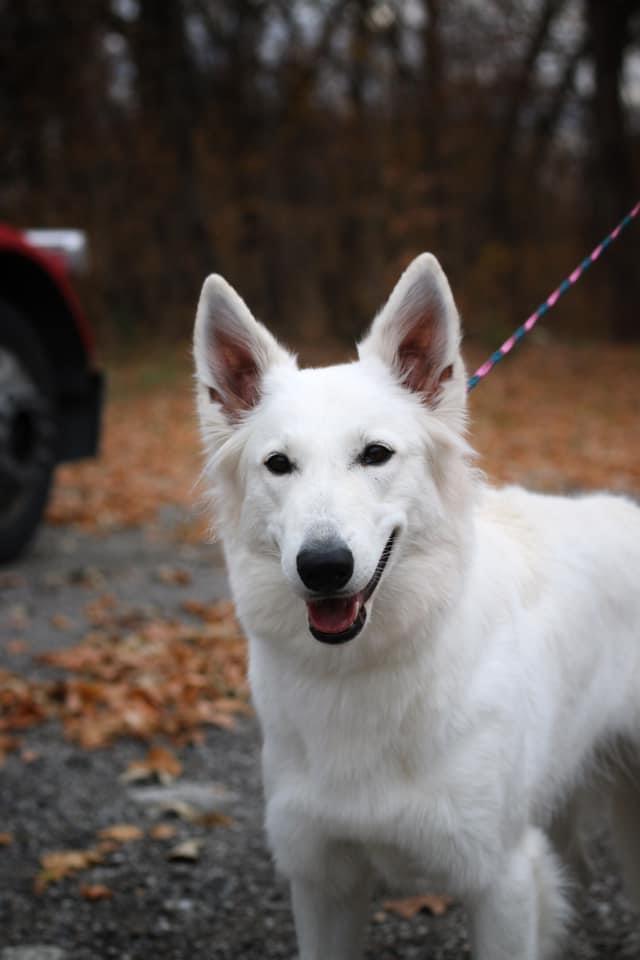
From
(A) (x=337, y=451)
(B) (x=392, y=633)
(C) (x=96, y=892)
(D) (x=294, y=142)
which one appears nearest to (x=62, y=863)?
(C) (x=96, y=892)

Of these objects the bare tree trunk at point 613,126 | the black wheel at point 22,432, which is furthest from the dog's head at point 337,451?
the bare tree trunk at point 613,126

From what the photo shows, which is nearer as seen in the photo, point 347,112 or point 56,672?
point 56,672

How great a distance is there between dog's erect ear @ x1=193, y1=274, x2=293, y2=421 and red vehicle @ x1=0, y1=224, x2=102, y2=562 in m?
3.82

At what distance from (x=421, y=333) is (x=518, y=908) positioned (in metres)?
1.44

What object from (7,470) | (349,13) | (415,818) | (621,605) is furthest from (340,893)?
(349,13)

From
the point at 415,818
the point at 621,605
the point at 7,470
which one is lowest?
the point at 415,818

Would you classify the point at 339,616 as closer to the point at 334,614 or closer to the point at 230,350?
Answer: the point at 334,614

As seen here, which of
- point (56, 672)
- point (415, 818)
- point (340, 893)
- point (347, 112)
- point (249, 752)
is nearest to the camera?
point (415, 818)

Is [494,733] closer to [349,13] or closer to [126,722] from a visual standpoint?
[126,722]

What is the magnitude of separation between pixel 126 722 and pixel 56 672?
764 millimetres

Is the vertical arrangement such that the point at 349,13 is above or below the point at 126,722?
above

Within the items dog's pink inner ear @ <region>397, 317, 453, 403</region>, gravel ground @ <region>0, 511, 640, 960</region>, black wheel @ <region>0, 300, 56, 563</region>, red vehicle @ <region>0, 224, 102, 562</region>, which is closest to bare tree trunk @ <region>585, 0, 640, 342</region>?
red vehicle @ <region>0, 224, 102, 562</region>

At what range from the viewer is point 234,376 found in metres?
2.96

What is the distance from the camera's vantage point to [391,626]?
8.64 ft
